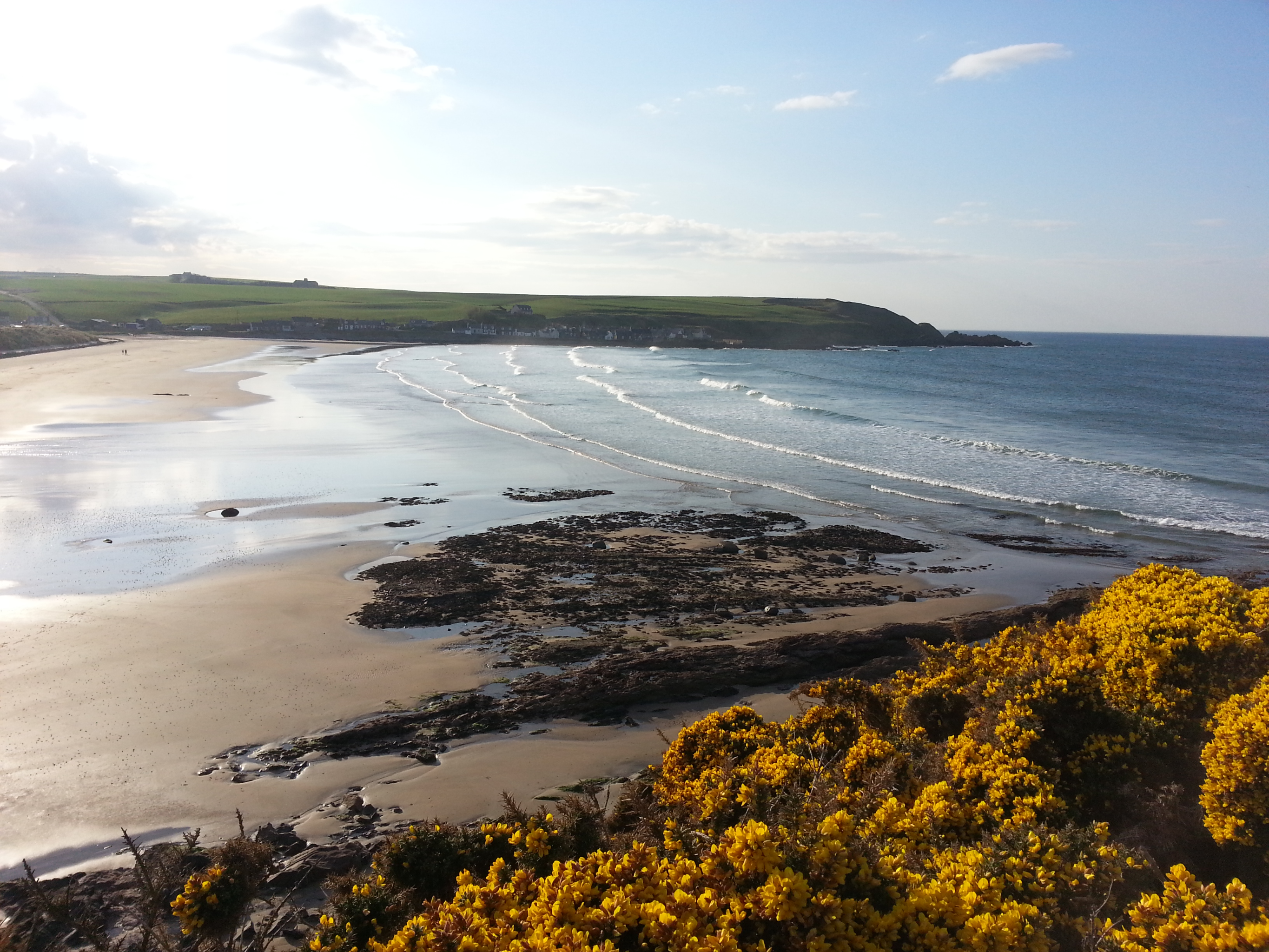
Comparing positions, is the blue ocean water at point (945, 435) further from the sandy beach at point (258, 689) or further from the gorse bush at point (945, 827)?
the gorse bush at point (945, 827)

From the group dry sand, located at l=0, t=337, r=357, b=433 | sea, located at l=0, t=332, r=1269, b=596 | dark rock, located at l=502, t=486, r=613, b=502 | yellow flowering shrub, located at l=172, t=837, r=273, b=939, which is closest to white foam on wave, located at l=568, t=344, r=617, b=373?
sea, located at l=0, t=332, r=1269, b=596

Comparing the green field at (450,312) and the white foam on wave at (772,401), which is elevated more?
the green field at (450,312)

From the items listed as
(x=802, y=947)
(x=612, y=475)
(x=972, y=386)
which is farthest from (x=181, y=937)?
(x=972, y=386)

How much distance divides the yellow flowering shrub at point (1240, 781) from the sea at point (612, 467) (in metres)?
15.4

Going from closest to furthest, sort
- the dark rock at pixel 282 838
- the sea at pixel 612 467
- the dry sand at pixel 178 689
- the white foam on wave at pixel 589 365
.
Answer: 1. the dark rock at pixel 282 838
2. the dry sand at pixel 178 689
3. the sea at pixel 612 467
4. the white foam on wave at pixel 589 365

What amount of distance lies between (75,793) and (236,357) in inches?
2807

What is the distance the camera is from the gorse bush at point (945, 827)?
163 inches

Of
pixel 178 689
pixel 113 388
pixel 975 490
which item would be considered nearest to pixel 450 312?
pixel 113 388

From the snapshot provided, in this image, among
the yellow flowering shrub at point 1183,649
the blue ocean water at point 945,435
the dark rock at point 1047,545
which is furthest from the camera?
the blue ocean water at point 945,435

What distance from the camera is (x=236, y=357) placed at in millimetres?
71562

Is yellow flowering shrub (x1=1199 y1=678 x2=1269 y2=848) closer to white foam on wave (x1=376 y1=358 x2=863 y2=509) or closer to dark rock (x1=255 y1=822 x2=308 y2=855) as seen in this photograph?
dark rock (x1=255 y1=822 x2=308 y2=855)

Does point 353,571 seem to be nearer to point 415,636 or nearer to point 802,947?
point 415,636

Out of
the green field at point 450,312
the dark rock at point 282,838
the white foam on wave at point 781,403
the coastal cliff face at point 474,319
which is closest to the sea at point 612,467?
the white foam on wave at point 781,403

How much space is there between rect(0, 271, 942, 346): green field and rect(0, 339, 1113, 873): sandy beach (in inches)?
4035
